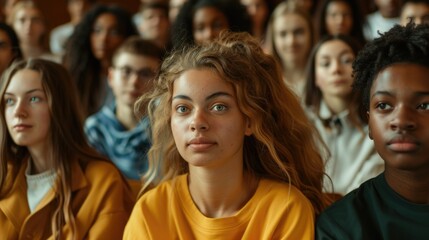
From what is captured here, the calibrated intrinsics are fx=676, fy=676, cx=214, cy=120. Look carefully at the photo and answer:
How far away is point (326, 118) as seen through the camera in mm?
2703

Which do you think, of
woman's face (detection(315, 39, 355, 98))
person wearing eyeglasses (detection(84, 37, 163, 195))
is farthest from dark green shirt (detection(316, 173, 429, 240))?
person wearing eyeglasses (detection(84, 37, 163, 195))

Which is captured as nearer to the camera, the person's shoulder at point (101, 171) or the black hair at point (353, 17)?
the person's shoulder at point (101, 171)

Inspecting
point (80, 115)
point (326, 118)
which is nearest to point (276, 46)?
point (326, 118)

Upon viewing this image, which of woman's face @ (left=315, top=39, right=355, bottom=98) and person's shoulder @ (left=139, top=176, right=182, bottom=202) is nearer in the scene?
person's shoulder @ (left=139, top=176, right=182, bottom=202)

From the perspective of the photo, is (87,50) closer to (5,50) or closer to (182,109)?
(5,50)

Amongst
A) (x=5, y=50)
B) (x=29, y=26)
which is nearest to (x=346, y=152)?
(x=5, y=50)

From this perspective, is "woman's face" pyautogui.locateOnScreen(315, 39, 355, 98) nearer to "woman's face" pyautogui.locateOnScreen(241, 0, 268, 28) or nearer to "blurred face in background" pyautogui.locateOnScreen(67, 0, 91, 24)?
"woman's face" pyautogui.locateOnScreen(241, 0, 268, 28)

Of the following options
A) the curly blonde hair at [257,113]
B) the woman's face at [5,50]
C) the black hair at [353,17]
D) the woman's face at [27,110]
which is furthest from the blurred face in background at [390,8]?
the woman's face at [27,110]

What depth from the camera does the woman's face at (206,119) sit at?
5.33 ft

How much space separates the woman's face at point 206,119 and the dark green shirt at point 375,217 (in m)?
0.29

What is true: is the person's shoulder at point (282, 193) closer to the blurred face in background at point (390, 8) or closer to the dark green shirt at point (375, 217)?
the dark green shirt at point (375, 217)

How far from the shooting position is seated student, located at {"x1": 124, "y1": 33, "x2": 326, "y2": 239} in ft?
5.38

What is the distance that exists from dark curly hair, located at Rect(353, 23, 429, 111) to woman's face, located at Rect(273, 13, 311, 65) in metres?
1.81

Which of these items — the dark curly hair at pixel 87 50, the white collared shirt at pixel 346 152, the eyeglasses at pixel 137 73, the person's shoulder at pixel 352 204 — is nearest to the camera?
the person's shoulder at pixel 352 204
